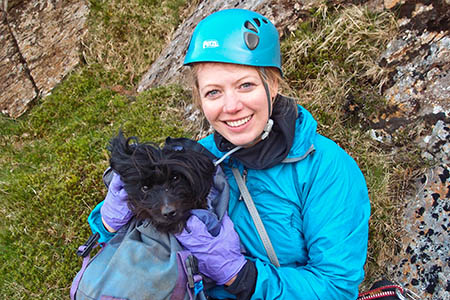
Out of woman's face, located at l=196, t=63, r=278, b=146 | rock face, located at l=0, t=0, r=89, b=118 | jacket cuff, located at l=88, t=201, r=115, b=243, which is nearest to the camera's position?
woman's face, located at l=196, t=63, r=278, b=146

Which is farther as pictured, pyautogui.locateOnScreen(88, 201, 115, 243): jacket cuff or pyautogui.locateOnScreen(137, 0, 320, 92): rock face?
pyautogui.locateOnScreen(137, 0, 320, 92): rock face

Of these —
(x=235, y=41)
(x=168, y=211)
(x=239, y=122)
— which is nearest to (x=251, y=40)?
(x=235, y=41)

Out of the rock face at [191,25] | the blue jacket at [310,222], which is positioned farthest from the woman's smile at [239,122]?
the rock face at [191,25]

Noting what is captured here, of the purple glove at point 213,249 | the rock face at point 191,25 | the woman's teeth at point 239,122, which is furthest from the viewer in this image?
the rock face at point 191,25

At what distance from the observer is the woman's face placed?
7.30 ft

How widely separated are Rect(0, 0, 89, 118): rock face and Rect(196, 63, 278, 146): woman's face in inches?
169

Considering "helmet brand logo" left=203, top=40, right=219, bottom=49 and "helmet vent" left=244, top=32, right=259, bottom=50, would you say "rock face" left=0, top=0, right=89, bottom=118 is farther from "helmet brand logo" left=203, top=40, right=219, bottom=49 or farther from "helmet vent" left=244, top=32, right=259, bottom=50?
"helmet vent" left=244, top=32, right=259, bottom=50

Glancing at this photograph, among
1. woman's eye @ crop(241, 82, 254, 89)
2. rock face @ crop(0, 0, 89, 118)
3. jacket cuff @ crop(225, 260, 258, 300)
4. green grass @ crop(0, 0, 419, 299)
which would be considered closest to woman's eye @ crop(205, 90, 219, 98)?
woman's eye @ crop(241, 82, 254, 89)

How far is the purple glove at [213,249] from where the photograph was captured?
6.93ft

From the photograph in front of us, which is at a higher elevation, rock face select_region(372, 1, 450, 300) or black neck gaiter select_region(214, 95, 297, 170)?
black neck gaiter select_region(214, 95, 297, 170)

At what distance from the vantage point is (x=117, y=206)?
2293 millimetres

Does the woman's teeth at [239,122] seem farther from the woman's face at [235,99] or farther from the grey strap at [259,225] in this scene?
the grey strap at [259,225]

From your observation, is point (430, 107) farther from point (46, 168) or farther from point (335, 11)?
point (46, 168)

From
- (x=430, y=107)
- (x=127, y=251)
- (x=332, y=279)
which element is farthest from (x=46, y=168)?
(x=430, y=107)
